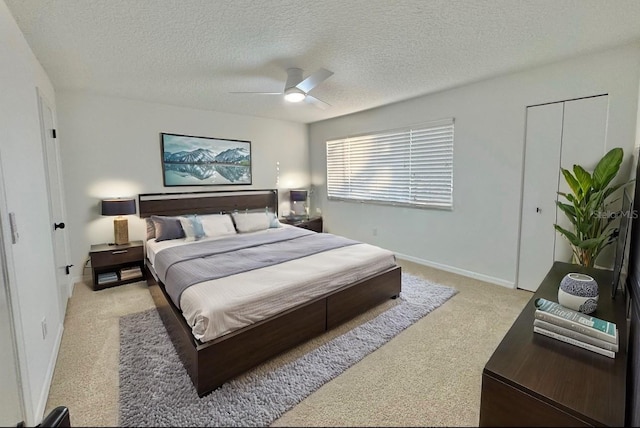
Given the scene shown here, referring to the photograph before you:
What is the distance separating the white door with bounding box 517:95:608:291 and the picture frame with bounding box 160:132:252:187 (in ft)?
13.4

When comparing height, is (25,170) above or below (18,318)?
above

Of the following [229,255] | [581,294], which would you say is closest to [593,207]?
[581,294]

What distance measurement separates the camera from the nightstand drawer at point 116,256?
11.3 ft

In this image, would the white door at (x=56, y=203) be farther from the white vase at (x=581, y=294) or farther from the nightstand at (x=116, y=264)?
the white vase at (x=581, y=294)

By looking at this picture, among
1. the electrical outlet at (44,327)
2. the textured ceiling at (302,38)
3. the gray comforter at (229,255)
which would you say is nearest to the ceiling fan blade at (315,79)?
the textured ceiling at (302,38)

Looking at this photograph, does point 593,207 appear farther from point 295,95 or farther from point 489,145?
point 295,95

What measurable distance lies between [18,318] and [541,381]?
2.48 m

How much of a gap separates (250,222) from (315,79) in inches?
95.2

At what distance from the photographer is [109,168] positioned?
3760mm

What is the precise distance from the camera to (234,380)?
1868 mm

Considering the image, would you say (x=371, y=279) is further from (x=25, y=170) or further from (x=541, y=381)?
(x=25, y=170)

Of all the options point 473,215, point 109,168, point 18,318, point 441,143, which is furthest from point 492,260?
point 109,168

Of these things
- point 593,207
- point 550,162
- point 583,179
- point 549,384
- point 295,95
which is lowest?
point 549,384

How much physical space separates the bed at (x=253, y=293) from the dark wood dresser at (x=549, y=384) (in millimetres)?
1404
